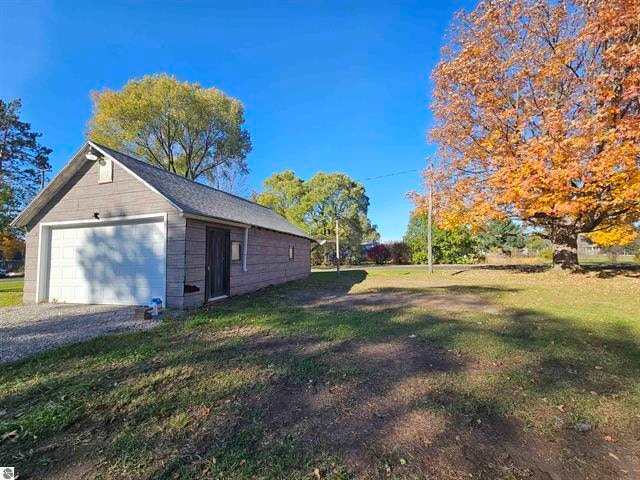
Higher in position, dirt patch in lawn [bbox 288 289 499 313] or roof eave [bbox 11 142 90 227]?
roof eave [bbox 11 142 90 227]

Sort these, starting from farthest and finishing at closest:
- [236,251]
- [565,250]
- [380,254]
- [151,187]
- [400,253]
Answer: [380,254], [400,253], [565,250], [236,251], [151,187]

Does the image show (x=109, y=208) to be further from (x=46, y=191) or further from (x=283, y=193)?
(x=283, y=193)

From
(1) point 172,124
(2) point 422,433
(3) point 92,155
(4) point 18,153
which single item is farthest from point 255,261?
(4) point 18,153

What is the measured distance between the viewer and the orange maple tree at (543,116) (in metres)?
9.61

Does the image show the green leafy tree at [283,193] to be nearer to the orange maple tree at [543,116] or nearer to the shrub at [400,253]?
the shrub at [400,253]

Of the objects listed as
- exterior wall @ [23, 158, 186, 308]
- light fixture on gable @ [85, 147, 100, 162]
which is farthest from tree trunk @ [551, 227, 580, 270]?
light fixture on gable @ [85, 147, 100, 162]

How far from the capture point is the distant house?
784cm

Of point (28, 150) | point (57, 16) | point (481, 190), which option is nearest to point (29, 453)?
point (57, 16)

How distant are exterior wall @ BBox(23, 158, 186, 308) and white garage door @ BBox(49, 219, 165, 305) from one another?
1.18 ft

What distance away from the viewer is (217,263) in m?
9.13

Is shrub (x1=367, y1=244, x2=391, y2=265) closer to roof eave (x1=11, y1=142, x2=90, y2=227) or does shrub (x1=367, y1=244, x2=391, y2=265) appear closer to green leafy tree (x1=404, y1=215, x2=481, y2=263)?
green leafy tree (x1=404, y1=215, x2=481, y2=263)

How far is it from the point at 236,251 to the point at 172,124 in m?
16.8

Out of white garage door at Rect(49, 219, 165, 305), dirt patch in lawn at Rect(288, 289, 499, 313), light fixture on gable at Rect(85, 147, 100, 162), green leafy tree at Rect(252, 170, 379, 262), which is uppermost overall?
green leafy tree at Rect(252, 170, 379, 262)

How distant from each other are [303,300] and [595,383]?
6.88 m
